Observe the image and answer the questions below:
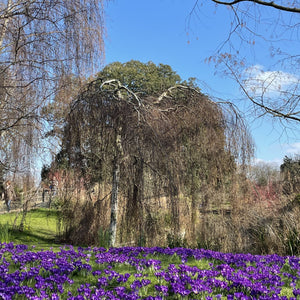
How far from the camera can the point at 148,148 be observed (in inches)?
213

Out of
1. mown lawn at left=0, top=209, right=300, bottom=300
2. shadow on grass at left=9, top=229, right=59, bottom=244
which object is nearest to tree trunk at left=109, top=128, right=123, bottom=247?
mown lawn at left=0, top=209, right=300, bottom=300

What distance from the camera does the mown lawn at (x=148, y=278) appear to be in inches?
114

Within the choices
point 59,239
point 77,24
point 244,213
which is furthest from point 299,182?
point 77,24

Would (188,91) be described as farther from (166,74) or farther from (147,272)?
(166,74)

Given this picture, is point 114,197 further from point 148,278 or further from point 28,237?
point 28,237

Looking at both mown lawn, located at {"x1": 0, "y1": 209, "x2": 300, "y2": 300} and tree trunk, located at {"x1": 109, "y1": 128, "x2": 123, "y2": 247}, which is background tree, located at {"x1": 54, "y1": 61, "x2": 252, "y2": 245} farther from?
mown lawn, located at {"x1": 0, "y1": 209, "x2": 300, "y2": 300}

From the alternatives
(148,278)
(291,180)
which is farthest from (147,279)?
(291,180)

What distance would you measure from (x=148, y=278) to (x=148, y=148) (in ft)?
7.88

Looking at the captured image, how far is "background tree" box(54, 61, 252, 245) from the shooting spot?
17.8 feet

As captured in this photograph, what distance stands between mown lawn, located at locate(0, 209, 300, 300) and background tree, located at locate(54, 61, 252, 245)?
1.15 meters

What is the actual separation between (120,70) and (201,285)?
19.7 meters

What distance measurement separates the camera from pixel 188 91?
7.94m

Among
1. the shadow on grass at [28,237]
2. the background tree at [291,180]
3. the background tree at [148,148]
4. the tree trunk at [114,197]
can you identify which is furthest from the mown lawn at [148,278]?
the background tree at [291,180]

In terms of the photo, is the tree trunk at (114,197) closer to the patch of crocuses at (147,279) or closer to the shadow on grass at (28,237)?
the patch of crocuses at (147,279)
